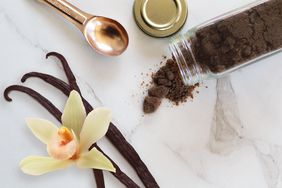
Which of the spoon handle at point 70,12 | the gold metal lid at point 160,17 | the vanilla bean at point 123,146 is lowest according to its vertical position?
the vanilla bean at point 123,146

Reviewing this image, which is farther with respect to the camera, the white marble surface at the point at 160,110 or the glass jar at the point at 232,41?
the white marble surface at the point at 160,110

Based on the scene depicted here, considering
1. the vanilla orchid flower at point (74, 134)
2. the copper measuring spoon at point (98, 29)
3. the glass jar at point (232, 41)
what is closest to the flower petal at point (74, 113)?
the vanilla orchid flower at point (74, 134)

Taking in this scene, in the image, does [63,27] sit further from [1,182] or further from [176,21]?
[1,182]

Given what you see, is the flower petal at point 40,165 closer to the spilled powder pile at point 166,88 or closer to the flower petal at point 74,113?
the flower petal at point 74,113

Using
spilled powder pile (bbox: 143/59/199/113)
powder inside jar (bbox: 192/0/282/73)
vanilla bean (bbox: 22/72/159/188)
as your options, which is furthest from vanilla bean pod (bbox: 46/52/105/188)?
powder inside jar (bbox: 192/0/282/73)

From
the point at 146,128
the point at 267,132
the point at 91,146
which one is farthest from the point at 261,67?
the point at 91,146

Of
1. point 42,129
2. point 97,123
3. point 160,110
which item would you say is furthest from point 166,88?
point 42,129
